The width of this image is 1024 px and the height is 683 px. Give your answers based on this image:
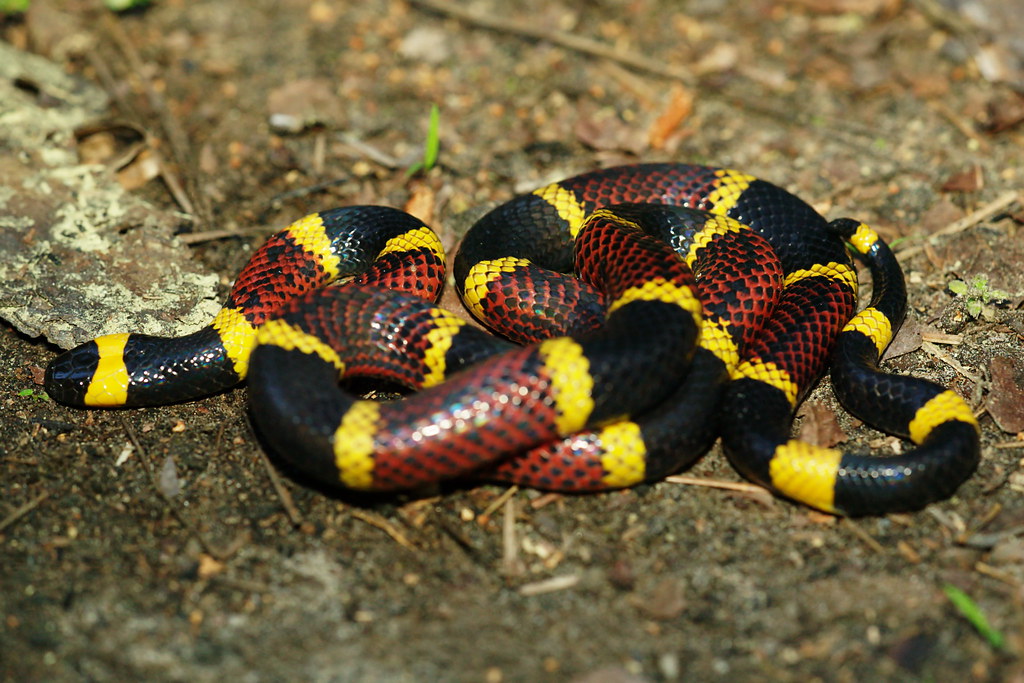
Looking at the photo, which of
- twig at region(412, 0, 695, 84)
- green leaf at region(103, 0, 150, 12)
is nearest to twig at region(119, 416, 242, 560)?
twig at region(412, 0, 695, 84)

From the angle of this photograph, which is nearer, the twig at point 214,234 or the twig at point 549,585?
the twig at point 549,585

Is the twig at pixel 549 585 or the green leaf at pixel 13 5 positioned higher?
the twig at pixel 549 585

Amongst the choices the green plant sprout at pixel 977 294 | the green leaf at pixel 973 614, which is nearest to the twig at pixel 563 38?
the green plant sprout at pixel 977 294

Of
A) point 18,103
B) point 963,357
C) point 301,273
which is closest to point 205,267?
point 301,273

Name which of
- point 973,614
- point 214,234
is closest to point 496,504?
point 973,614

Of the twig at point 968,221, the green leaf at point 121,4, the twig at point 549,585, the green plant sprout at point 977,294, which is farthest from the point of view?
the green leaf at point 121,4

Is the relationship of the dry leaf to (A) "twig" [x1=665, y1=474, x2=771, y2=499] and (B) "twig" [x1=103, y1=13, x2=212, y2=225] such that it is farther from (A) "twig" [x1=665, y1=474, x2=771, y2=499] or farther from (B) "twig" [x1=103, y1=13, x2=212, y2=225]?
(B) "twig" [x1=103, y1=13, x2=212, y2=225]

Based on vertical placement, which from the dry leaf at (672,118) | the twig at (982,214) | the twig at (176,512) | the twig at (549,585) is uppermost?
the twig at (982,214)

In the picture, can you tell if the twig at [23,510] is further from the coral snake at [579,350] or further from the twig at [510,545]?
the twig at [510,545]
